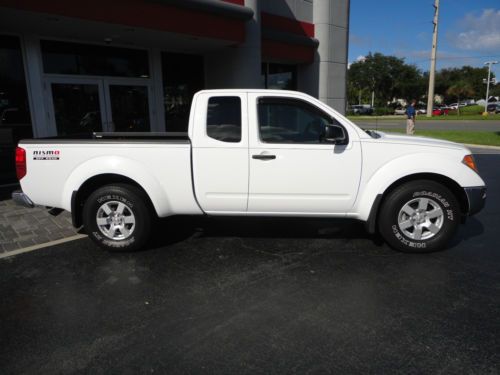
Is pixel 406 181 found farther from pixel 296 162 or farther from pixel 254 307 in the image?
pixel 254 307

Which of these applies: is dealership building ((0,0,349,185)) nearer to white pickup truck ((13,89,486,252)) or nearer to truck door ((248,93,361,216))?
white pickup truck ((13,89,486,252))

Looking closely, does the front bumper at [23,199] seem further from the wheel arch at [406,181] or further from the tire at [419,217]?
the tire at [419,217]

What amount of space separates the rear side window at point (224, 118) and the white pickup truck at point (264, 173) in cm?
1

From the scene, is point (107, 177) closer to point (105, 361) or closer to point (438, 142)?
point (105, 361)

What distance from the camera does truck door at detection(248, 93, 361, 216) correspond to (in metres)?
4.34

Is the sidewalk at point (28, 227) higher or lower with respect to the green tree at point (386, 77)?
lower

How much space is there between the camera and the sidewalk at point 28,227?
5.09m

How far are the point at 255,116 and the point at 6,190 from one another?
6450 millimetres

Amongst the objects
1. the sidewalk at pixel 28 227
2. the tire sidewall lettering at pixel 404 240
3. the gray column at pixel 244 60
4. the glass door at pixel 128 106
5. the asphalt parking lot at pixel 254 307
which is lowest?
the asphalt parking lot at pixel 254 307

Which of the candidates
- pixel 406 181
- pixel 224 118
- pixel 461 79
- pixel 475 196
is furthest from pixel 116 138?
pixel 461 79

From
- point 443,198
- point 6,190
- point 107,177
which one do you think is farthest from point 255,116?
point 6,190

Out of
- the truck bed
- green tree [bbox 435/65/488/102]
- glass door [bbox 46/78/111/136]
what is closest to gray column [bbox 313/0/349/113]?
glass door [bbox 46/78/111/136]

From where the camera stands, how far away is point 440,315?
10.5 ft

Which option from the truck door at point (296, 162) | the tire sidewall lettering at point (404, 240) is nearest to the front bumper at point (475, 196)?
the tire sidewall lettering at point (404, 240)
